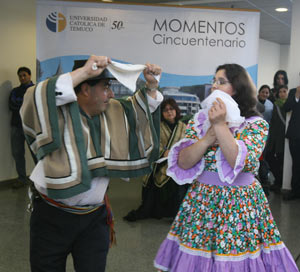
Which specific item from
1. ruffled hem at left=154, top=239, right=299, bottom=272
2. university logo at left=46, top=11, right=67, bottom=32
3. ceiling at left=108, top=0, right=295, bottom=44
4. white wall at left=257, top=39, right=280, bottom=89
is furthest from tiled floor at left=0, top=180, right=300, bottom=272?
white wall at left=257, top=39, right=280, bottom=89

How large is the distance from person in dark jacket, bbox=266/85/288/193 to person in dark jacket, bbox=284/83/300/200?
1.57 ft

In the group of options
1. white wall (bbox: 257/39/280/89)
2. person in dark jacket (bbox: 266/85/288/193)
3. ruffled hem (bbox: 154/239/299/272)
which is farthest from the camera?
white wall (bbox: 257/39/280/89)

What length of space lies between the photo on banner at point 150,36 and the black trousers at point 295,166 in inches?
51.8

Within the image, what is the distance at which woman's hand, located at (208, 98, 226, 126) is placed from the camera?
6.15ft

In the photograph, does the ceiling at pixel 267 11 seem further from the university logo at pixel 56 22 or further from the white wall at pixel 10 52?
the white wall at pixel 10 52

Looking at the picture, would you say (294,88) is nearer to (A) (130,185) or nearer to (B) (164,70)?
(B) (164,70)

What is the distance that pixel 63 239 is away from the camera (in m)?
1.85

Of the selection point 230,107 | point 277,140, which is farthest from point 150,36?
point 230,107

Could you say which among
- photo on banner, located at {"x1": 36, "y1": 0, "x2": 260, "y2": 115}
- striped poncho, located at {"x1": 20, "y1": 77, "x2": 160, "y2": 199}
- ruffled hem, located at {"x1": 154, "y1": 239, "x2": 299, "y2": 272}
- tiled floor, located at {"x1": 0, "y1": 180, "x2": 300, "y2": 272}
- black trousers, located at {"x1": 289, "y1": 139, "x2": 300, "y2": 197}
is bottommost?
tiled floor, located at {"x1": 0, "y1": 180, "x2": 300, "y2": 272}

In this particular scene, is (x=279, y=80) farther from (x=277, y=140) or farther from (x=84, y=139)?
(x=84, y=139)

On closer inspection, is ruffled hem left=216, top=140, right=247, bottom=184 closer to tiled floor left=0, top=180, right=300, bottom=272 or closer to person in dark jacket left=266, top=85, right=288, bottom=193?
tiled floor left=0, top=180, right=300, bottom=272

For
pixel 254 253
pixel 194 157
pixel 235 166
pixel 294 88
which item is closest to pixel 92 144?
pixel 194 157

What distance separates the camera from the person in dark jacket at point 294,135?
5613 millimetres

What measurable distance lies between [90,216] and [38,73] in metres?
3.38
